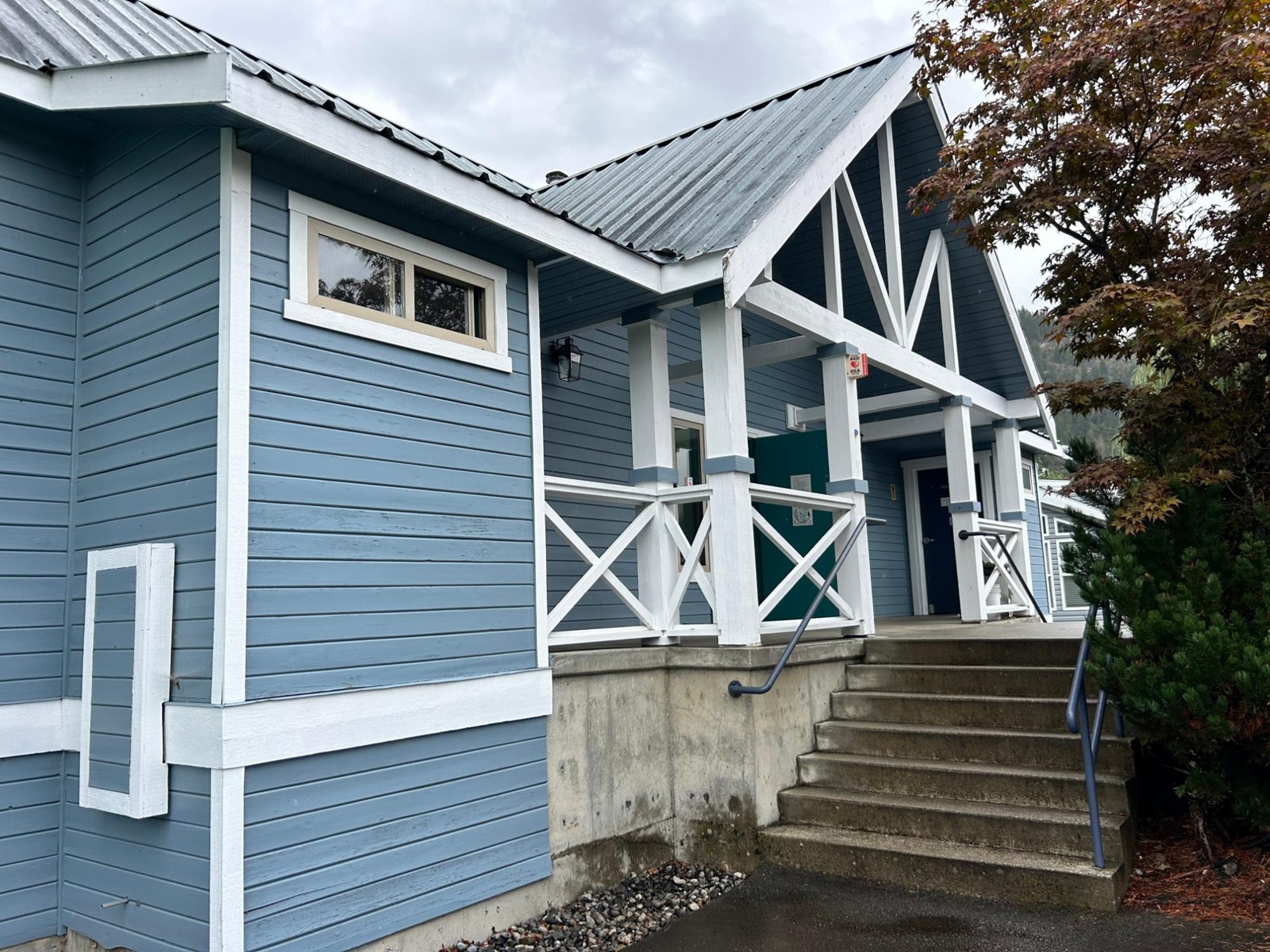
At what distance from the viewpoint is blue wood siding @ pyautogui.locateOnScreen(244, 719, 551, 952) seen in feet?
12.4

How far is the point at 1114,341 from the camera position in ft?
17.3

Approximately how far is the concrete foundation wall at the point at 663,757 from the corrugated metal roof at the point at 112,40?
109 inches

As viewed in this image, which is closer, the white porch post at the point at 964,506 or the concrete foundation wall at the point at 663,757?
the concrete foundation wall at the point at 663,757

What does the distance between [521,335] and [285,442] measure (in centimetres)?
162

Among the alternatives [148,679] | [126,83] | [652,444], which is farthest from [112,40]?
[652,444]

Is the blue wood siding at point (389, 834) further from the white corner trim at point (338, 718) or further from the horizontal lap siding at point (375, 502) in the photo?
the horizontal lap siding at point (375, 502)

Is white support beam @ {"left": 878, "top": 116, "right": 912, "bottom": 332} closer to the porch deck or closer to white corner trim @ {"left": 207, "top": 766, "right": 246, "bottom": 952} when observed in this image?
the porch deck

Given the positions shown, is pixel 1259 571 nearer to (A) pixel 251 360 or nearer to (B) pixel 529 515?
(B) pixel 529 515

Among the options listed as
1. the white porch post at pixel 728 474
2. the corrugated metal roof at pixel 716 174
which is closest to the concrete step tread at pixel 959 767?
the white porch post at pixel 728 474

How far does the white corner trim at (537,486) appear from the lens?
5.08 meters

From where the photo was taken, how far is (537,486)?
518 centimetres

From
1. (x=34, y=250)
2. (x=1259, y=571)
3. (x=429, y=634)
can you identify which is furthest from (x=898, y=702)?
(x=34, y=250)

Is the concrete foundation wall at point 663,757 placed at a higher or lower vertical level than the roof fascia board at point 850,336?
lower

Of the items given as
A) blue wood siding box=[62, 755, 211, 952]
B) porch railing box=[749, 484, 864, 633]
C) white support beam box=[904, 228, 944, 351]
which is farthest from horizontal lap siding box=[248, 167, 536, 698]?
white support beam box=[904, 228, 944, 351]
